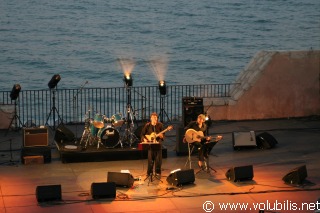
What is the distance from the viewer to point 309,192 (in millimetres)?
17156

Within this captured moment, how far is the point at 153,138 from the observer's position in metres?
17.9

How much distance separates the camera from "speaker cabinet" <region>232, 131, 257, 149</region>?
20844mm

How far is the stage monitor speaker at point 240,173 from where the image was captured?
1775 centimetres

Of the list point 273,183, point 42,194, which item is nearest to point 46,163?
point 42,194

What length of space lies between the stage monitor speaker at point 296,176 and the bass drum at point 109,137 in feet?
14.3

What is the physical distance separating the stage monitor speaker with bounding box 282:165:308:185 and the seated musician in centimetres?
279

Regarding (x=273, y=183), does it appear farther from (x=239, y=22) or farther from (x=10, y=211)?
(x=239, y=22)

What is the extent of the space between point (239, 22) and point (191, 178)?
124ft

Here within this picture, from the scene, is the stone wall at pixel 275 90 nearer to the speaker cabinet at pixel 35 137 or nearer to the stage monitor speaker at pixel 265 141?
the stage monitor speaker at pixel 265 141

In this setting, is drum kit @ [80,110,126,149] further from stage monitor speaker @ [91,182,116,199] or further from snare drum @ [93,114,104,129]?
stage monitor speaker @ [91,182,116,199]

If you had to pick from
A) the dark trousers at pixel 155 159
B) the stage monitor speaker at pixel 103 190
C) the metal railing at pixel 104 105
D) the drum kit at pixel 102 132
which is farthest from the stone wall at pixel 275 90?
the stage monitor speaker at pixel 103 190

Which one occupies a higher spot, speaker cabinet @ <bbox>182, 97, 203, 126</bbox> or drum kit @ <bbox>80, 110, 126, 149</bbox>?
speaker cabinet @ <bbox>182, 97, 203, 126</bbox>

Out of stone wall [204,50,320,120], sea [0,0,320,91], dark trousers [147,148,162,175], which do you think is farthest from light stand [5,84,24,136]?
sea [0,0,320,91]

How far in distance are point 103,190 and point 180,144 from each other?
13.3 feet
